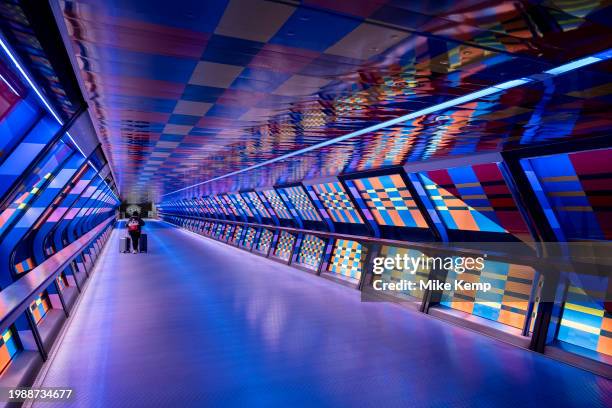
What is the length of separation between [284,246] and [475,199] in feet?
23.0

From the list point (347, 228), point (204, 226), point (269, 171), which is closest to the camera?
point (269, 171)

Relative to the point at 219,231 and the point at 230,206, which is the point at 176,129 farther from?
the point at 219,231

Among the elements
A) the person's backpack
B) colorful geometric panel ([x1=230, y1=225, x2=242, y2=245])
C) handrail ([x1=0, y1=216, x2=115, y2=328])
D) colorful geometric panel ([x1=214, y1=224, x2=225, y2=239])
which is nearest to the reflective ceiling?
handrail ([x1=0, y1=216, x2=115, y2=328])

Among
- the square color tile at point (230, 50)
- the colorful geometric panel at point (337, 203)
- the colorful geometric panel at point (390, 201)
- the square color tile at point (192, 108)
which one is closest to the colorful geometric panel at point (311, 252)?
the colorful geometric panel at point (337, 203)

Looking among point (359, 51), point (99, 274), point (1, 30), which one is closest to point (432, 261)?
point (359, 51)

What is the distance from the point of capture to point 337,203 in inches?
351

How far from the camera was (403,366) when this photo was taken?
3.87m

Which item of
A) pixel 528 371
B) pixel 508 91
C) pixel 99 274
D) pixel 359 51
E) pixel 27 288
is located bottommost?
pixel 99 274

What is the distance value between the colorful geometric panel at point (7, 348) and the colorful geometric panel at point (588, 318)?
5351 millimetres

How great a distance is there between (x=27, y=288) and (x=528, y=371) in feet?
14.5

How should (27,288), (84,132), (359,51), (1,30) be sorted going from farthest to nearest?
(84,132), (27,288), (359,51), (1,30)

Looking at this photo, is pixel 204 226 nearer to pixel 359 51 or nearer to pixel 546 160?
pixel 546 160

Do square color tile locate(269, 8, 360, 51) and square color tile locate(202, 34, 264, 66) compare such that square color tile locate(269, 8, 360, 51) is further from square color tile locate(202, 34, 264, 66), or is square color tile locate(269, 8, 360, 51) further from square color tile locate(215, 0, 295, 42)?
square color tile locate(202, 34, 264, 66)

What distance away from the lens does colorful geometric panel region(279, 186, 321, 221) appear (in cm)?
999
